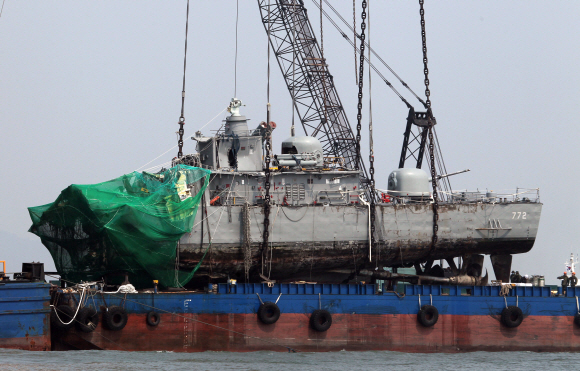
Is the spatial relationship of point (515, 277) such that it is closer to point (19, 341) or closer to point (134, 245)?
point (134, 245)

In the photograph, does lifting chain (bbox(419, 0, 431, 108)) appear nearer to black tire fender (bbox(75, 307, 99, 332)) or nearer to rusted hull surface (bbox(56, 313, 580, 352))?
rusted hull surface (bbox(56, 313, 580, 352))

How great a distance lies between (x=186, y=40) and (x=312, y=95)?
775 inches

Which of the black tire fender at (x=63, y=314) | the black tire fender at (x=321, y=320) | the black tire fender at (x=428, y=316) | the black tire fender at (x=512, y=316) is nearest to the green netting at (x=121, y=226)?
the black tire fender at (x=63, y=314)

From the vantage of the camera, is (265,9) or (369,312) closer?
(369,312)

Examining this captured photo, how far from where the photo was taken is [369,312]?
122 feet

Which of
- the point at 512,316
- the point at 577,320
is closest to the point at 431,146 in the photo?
the point at 512,316

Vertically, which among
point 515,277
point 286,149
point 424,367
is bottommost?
Answer: point 424,367

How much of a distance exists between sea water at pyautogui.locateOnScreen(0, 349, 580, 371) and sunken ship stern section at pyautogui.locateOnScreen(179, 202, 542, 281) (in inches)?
203

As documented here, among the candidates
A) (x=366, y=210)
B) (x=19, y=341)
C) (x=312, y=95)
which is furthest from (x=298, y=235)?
(x=312, y=95)

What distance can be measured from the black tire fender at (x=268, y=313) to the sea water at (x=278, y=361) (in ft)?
4.87

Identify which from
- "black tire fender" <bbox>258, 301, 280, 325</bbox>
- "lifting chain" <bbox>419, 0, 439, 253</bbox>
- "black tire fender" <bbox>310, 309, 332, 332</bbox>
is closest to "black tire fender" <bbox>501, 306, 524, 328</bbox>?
"lifting chain" <bbox>419, 0, 439, 253</bbox>

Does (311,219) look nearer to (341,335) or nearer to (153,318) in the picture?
(341,335)

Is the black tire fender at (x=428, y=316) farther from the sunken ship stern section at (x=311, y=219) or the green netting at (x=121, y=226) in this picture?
the green netting at (x=121, y=226)

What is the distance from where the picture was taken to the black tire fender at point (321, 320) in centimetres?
3619
